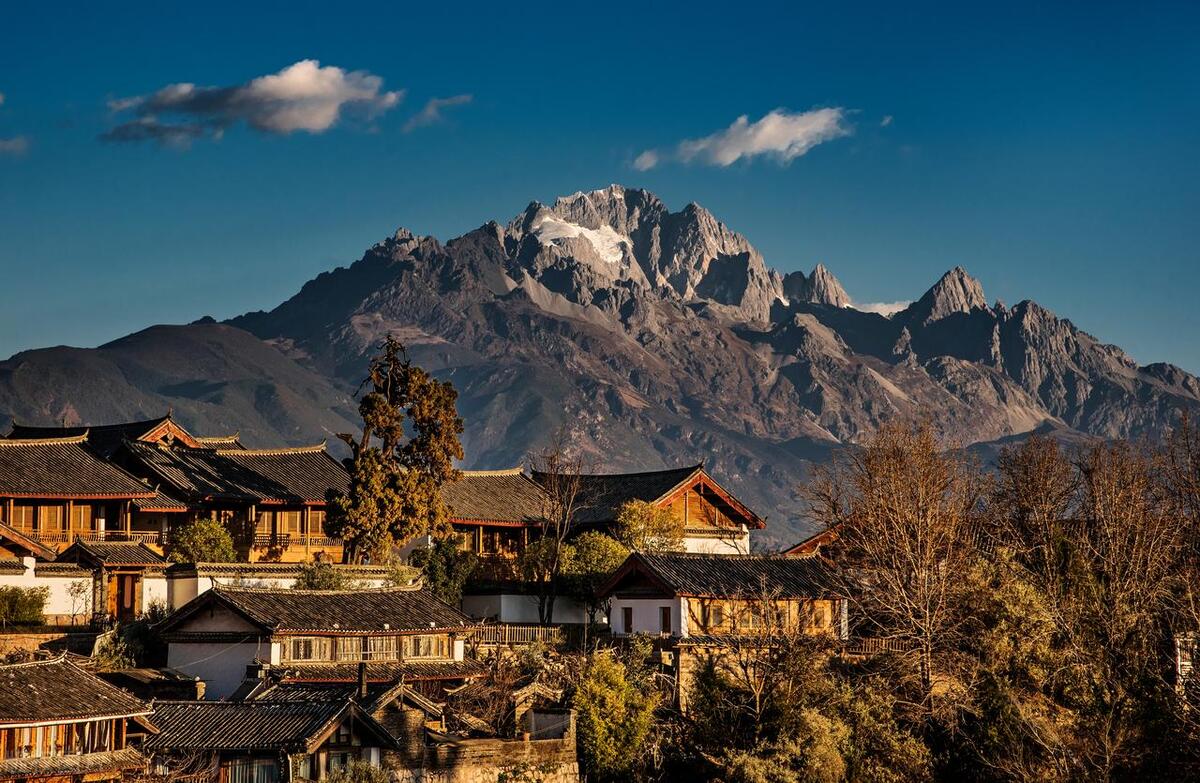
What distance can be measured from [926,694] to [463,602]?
1001 inches

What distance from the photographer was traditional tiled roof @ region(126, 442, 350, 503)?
7700cm

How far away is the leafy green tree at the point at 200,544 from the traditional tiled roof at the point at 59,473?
3.36m

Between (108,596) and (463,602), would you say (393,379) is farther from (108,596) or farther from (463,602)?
(108,596)

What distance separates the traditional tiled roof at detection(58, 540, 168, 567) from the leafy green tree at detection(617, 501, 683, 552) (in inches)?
891

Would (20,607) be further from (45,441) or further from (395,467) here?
(395,467)

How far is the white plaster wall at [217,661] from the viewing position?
185 feet

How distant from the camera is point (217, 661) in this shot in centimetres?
→ 5697

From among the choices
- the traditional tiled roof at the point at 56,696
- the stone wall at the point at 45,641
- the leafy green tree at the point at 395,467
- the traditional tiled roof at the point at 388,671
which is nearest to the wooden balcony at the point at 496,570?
the leafy green tree at the point at 395,467

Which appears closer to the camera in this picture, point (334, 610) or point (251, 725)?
point (251, 725)

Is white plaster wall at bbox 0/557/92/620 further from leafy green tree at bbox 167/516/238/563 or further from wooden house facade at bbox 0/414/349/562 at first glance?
leafy green tree at bbox 167/516/238/563

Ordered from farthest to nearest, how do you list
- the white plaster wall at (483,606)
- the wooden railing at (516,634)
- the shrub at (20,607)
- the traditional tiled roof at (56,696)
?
the white plaster wall at (483,606) < the wooden railing at (516,634) < the shrub at (20,607) < the traditional tiled roof at (56,696)

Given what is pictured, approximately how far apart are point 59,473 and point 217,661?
20690 mm

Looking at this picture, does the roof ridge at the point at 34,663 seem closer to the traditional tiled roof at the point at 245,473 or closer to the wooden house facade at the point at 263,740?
the wooden house facade at the point at 263,740

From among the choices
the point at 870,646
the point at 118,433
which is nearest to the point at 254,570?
the point at 870,646
